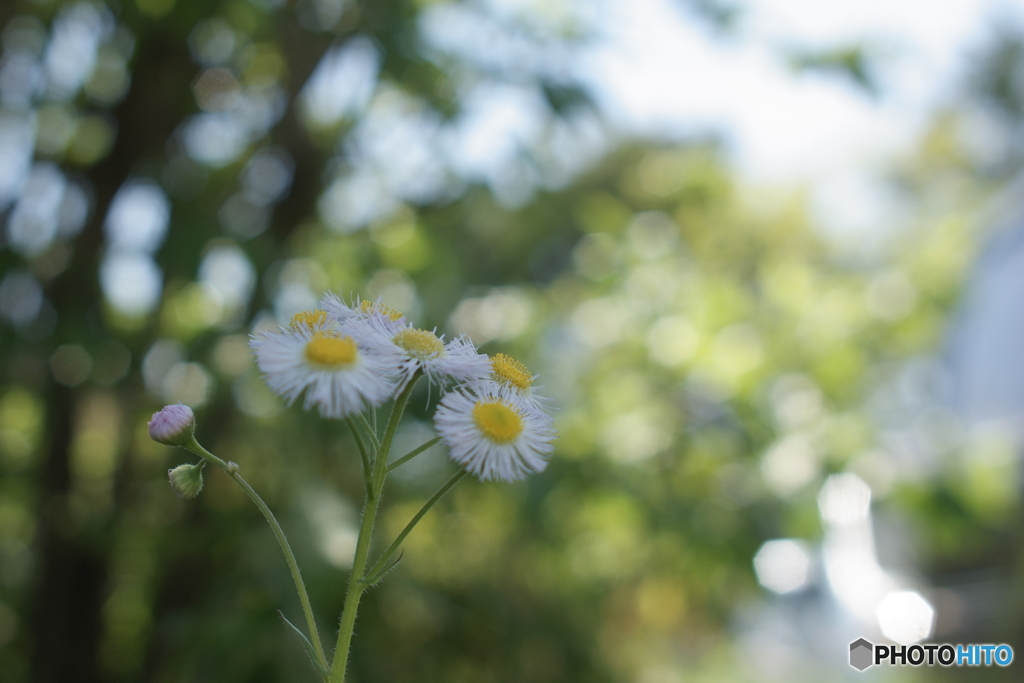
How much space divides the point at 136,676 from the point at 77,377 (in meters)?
0.77

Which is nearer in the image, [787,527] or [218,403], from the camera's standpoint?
[218,403]

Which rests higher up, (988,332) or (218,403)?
(988,332)

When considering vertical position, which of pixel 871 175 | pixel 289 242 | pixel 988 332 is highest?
pixel 871 175

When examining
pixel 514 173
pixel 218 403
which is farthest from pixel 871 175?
pixel 218 403

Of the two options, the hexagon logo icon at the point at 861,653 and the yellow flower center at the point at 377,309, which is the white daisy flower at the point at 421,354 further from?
the hexagon logo icon at the point at 861,653

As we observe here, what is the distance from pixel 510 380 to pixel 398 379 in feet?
0.24

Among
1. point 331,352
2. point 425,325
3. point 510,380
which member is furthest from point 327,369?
point 425,325

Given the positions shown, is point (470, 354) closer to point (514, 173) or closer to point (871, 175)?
point (514, 173)

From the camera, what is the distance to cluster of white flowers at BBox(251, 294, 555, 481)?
1.08 ft

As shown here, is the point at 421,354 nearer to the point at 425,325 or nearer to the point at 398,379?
the point at 398,379

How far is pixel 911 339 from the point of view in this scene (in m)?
2.03

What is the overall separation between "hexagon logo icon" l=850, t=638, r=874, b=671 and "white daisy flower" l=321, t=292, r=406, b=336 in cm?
98

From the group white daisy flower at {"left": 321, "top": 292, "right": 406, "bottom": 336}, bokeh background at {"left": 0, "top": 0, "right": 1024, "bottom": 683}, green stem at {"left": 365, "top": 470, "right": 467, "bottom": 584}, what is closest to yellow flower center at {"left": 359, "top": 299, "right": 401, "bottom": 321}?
white daisy flower at {"left": 321, "top": 292, "right": 406, "bottom": 336}

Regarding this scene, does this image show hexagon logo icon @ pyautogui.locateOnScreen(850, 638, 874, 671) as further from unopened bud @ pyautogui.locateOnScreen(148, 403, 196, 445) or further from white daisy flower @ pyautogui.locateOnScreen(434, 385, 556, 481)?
unopened bud @ pyautogui.locateOnScreen(148, 403, 196, 445)
